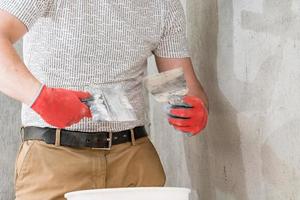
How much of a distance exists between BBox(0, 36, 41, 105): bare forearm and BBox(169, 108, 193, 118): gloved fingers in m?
0.42

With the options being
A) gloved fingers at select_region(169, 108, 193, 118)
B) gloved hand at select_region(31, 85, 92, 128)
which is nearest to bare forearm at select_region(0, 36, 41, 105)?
gloved hand at select_region(31, 85, 92, 128)

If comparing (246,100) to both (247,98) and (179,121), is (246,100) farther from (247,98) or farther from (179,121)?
(179,121)

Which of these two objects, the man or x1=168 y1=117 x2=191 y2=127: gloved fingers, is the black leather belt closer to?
the man

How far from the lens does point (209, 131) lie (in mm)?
1803

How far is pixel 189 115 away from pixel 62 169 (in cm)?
40

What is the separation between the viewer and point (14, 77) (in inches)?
51.9

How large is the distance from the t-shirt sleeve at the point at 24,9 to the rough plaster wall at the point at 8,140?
123 centimetres

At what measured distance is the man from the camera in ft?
4.87

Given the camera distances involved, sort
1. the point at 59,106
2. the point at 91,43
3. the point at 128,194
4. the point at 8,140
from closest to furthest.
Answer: the point at 128,194, the point at 59,106, the point at 91,43, the point at 8,140

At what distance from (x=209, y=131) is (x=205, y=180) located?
0.19m

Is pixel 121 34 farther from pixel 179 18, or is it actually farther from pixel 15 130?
pixel 15 130

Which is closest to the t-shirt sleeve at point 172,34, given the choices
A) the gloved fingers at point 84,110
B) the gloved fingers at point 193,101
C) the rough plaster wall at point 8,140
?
the gloved fingers at point 193,101

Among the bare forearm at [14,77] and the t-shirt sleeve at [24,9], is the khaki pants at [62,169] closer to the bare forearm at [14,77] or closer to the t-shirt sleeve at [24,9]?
the bare forearm at [14,77]

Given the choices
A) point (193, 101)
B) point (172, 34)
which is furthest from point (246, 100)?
point (172, 34)
